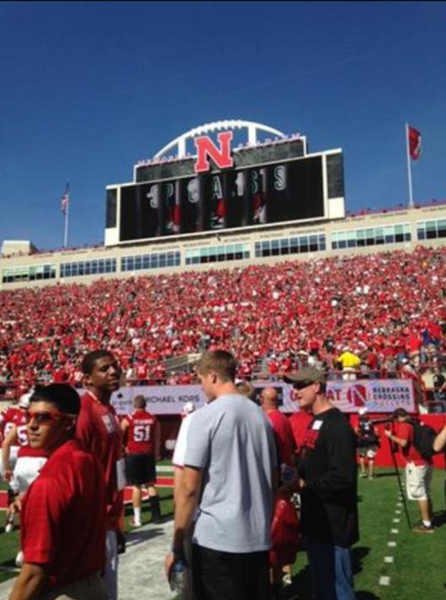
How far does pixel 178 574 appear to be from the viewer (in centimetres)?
286

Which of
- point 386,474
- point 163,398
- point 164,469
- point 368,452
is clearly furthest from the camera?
point 163,398

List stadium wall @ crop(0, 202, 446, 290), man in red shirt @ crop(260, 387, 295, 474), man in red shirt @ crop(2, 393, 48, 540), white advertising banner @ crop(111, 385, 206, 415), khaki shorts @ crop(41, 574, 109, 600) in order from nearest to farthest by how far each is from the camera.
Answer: khaki shorts @ crop(41, 574, 109, 600) < man in red shirt @ crop(260, 387, 295, 474) < man in red shirt @ crop(2, 393, 48, 540) < white advertising banner @ crop(111, 385, 206, 415) < stadium wall @ crop(0, 202, 446, 290)

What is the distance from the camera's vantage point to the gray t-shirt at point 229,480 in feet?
9.10

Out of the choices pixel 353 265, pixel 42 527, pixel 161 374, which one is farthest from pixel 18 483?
pixel 353 265

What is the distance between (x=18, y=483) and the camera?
652 cm

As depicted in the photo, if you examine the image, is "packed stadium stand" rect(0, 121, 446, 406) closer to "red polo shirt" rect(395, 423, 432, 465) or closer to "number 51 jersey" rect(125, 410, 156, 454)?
"red polo shirt" rect(395, 423, 432, 465)

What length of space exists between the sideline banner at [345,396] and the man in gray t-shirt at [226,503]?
1179 cm

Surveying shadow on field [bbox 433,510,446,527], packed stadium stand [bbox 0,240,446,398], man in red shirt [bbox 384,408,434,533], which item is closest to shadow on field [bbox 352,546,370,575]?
man in red shirt [bbox 384,408,434,533]

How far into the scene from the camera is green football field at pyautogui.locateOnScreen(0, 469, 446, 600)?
5473mm

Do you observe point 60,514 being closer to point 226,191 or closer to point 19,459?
point 19,459

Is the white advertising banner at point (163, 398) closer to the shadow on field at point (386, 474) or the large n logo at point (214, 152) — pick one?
the shadow on field at point (386, 474)

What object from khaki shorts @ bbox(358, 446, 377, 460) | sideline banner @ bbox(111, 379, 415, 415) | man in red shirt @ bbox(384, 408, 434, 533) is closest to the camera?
man in red shirt @ bbox(384, 408, 434, 533)

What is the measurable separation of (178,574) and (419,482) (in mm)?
6322

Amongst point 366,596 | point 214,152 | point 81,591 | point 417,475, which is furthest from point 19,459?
point 214,152
